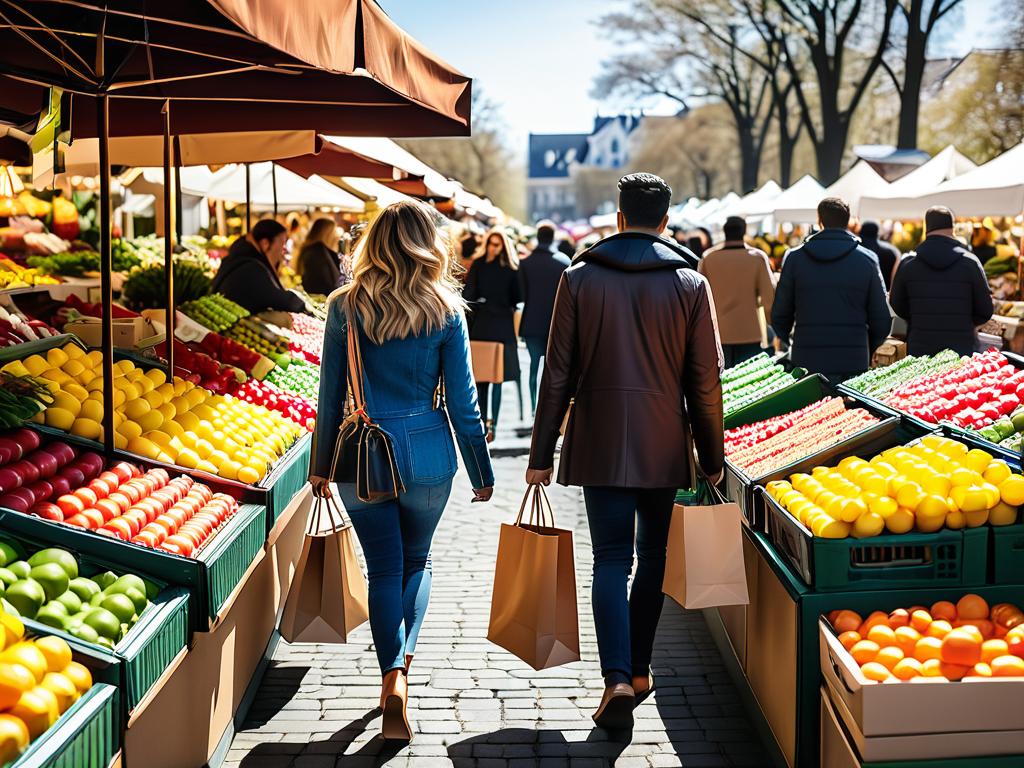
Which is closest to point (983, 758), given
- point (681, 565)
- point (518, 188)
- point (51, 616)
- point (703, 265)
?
point (681, 565)

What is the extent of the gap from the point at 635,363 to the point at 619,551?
73 centimetres

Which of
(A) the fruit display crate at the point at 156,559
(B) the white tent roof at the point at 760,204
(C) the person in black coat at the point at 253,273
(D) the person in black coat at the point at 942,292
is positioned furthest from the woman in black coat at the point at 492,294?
(B) the white tent roof at the point at 760,204

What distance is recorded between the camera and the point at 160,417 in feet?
17.7

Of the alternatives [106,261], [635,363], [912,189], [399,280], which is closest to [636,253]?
[635,363]

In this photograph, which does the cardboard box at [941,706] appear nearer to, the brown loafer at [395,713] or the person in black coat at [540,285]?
the brown loafer at [395,713]

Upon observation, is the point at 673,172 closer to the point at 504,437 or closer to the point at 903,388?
the point at 504,437

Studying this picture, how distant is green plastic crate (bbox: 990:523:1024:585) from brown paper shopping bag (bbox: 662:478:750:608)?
0.86 m

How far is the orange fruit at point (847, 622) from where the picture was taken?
3.77 metres

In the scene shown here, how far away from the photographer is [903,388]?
6180 millimetres

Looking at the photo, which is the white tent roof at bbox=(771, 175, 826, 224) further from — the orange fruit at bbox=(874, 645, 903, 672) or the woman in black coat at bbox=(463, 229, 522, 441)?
the orange fruit at bbox=(874, 645, 903, 672)

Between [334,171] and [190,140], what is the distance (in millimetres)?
2343

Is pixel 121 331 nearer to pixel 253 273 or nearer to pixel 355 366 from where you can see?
pixel 253 273

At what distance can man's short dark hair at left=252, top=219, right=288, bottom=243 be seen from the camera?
360 inches

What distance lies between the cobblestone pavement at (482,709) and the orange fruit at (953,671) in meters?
0.99
